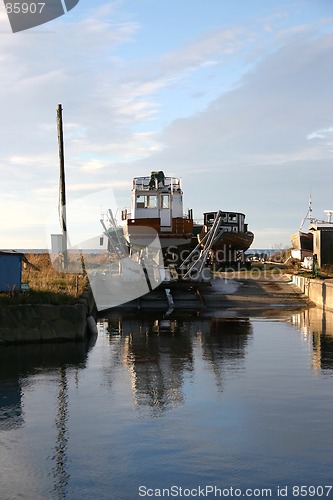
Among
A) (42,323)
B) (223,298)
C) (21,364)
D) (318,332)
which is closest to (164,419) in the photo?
(21,364)

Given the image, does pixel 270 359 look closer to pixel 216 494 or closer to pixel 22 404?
pixel 22 404

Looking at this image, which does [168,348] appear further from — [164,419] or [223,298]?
[223,298]

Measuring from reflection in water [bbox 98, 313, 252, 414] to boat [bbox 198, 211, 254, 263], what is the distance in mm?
22630

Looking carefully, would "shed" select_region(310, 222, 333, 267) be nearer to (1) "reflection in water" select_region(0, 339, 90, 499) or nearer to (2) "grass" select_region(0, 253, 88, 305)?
(2) "grass" select_region(0, 253, 88, 305)

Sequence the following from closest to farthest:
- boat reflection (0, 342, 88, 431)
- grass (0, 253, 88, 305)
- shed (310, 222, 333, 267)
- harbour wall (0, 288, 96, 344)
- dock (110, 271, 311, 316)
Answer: boat reflection (0, 342, 88, 431), harbour wall (0, 288, 96, 344), grass (0, 253, 88, 305), dock (110, 271, 311, 316), shed (310, 222, 333, 267)

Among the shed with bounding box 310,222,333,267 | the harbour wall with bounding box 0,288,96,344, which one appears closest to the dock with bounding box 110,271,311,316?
the shed with bounding box 310,222,333,267

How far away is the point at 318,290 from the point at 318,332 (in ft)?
27.8

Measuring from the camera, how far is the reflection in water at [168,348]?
44.0 ft

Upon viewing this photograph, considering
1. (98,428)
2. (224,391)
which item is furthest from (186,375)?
(98,428)

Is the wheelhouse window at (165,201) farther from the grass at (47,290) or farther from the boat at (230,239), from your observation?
the grass at (47,290)

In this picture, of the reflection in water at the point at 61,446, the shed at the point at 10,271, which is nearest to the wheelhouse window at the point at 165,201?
the shed at the point at 10,271

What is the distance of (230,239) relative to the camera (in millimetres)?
49406

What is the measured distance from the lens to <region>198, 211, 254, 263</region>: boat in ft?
161

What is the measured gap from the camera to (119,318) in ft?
87.7
